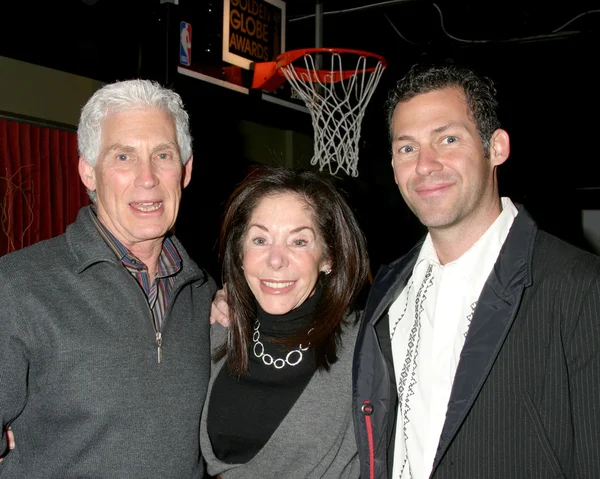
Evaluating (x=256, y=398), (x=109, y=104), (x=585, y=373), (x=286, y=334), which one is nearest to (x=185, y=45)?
(x=109, y=104)

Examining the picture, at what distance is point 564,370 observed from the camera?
59.4 inches

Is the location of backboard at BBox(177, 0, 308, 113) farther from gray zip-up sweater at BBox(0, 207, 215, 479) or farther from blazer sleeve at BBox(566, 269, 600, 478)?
blazer sleeve at BBox(566, 269, 600, 478)

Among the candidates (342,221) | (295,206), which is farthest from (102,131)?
(342,221)

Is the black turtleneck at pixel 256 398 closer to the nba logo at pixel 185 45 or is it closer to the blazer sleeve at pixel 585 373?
the blazer sleeve at pixel 585 373

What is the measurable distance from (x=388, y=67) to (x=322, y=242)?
4567mm

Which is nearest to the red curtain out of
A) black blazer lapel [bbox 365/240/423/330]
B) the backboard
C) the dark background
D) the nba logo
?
the dark background

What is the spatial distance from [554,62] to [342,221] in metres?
5.05

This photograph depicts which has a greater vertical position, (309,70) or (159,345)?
(309,70)

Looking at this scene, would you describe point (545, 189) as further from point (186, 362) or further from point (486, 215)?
point (186, 362)

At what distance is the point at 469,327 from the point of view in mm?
1687

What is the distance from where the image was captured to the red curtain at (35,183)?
14.9 ft

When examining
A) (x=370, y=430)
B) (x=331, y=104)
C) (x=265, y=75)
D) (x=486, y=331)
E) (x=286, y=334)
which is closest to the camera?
(x=486, y=331)

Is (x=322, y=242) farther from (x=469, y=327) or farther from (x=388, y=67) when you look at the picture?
(x=388, y=67)

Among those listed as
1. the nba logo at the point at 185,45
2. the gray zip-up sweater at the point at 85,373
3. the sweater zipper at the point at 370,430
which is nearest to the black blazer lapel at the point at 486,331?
the sweater zipper at the point at 370,430
